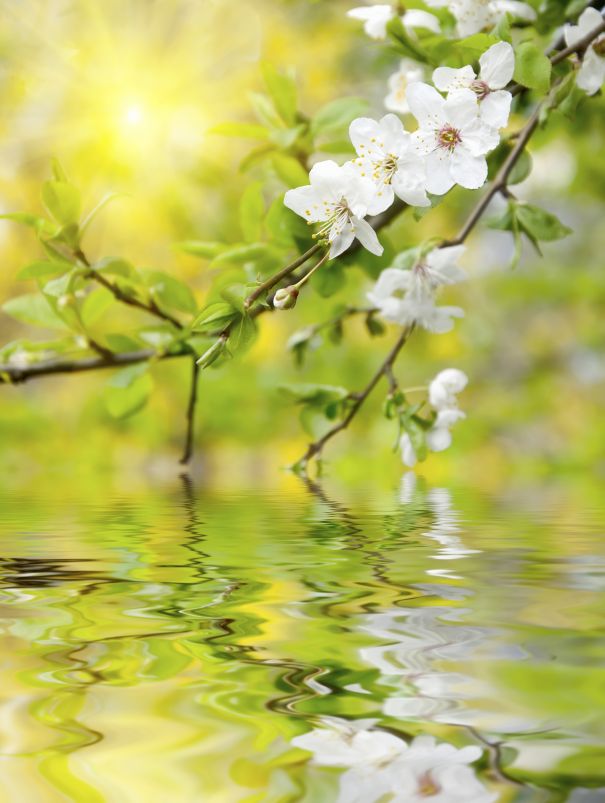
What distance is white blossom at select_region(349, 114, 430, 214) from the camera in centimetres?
56

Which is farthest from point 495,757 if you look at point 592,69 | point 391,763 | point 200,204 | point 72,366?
point 200,204

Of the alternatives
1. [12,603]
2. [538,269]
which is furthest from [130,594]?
[538,269]

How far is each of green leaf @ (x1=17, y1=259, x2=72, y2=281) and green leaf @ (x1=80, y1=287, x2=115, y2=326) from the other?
6 centimetres

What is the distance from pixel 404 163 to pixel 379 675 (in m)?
0.35

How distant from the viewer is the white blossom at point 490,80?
574 mm

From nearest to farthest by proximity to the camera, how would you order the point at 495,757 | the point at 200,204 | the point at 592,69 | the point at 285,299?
the point at 495,757
the point at 285,299
the point at 592,69
the point at 200,204

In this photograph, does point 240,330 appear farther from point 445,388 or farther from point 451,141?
point 445,388

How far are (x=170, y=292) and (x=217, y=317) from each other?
305 millimetres

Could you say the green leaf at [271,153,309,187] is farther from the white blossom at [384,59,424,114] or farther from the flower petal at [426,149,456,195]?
the flower petal at [426,149,456,195]

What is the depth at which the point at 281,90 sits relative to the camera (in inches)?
34.9

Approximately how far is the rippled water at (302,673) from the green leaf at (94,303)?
325mm

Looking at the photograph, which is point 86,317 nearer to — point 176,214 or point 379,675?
point 379,675

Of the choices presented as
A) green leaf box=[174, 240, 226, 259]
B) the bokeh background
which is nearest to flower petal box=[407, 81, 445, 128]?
green leaf box=[174, 240, 226, 259]

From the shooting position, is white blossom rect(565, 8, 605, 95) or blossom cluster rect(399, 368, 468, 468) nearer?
white blossom rect(565, 8, 605, 95)
